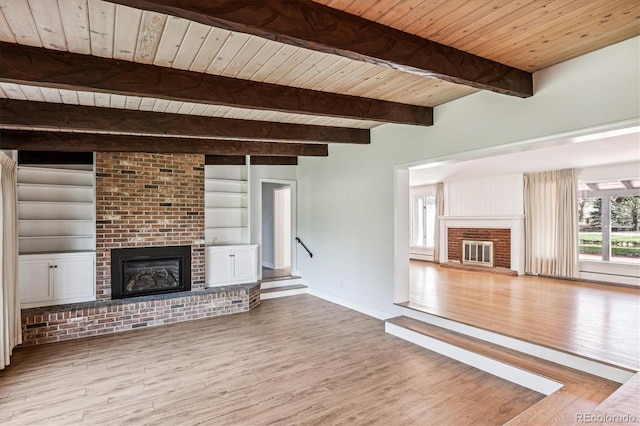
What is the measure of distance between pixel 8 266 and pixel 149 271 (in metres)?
1.88

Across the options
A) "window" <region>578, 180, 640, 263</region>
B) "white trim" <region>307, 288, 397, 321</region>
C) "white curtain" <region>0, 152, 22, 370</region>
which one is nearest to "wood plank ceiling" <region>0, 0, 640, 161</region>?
"white curtain" <region>0, 152, 22, 370</region>

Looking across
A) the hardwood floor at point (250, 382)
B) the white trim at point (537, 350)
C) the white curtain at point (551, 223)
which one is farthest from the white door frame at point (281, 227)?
the white curtain at point (551, 223)

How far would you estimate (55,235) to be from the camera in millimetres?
5332

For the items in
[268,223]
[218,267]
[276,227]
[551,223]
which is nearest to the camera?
[218,267]

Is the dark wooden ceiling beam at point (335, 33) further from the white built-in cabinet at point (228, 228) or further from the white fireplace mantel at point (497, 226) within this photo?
the white fireplace mantel at point (497, 226)

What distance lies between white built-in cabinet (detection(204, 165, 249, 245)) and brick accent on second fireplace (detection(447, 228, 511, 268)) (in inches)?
240

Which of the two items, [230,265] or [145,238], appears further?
[230,265]

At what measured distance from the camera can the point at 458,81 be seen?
270 centimetres

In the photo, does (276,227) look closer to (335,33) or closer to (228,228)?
(228,228)

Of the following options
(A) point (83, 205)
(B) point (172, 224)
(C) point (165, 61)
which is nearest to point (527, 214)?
(B) point (172, 224)

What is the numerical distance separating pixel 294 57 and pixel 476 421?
10.6 feet

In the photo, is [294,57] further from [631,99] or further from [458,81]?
[631,99]

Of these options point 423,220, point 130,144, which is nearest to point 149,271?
point 130,144

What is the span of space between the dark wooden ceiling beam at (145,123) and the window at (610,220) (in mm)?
6339
